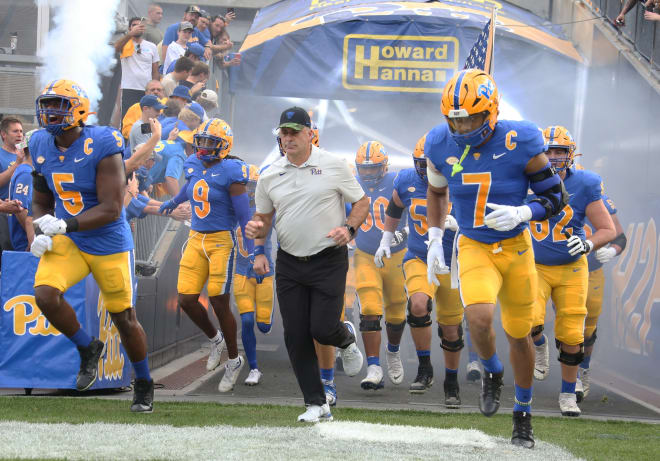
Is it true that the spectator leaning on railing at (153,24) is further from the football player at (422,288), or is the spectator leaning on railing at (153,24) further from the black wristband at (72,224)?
the black wristband at (72,224)

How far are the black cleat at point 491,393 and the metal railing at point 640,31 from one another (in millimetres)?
7628

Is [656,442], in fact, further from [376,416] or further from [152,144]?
[152,144]

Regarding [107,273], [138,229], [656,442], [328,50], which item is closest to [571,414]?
[656,442]

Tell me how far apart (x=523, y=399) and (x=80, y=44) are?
8.89 m

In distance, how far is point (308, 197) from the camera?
628cm

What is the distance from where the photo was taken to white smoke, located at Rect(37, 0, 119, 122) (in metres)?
12.4

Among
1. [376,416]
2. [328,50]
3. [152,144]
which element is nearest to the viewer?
[376,416]

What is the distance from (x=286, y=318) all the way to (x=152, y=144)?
307 centimetres

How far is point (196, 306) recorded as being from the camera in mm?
8984

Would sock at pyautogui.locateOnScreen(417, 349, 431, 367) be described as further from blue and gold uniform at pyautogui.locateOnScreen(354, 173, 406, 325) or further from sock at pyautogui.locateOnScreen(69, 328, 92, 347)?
sock at pyautogui.locateOnScreen(69, 328, 92, 347)

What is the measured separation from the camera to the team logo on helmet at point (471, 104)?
18.6ft

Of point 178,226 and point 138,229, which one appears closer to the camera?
point 138,229

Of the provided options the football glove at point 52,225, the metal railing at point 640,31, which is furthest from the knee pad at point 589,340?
the football glove at point 52,225

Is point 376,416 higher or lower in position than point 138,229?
lower
